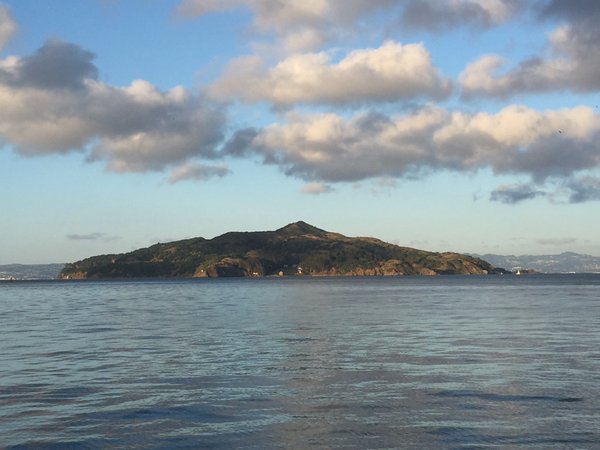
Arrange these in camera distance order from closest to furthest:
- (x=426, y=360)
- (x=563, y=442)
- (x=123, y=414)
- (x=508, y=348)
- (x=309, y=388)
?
(x=563, y=442) < (x=123, y=414) < (x=309, y=388) < (x=426, y=360) < (x=508, y=348)

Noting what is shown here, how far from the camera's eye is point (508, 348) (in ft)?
176

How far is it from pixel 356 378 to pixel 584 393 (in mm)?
12206

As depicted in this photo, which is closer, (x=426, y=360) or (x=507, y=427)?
(x=507, y=427)

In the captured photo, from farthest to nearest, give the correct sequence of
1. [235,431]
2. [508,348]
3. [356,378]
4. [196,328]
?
[196,328] → [508,348] → [356,378] → [235,431]

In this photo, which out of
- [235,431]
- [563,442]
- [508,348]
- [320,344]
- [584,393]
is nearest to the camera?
[563,442]

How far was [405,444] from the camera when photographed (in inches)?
1008

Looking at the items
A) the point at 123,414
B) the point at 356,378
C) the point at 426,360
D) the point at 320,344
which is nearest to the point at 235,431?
the point at 123,414

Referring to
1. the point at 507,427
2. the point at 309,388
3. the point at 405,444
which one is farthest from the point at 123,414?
the point at 507,427

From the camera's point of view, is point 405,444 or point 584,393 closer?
point 405,444

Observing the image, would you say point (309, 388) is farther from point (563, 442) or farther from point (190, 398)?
point (563, 442)

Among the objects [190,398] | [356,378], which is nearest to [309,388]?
[356,378]

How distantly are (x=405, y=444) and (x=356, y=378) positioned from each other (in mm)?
14518

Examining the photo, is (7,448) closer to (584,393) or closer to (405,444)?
(405,444)

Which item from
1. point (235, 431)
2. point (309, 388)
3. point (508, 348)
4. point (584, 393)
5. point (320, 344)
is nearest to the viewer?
point (235, 431)
